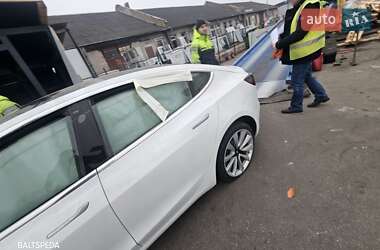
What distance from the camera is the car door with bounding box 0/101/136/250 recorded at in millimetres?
1284

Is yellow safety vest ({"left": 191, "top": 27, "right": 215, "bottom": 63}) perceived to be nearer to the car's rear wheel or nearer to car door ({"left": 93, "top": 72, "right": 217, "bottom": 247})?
the car's rear wheel

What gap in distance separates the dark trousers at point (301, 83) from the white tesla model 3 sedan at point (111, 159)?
1739mm

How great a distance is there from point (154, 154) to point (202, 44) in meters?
4.13

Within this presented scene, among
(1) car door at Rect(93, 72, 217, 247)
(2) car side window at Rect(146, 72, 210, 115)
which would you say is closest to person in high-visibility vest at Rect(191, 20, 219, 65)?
(2) car side window at Rect(146, 72, 210, 115)

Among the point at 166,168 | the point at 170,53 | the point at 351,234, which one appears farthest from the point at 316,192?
the point at 170,53

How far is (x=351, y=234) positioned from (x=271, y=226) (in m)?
0.57

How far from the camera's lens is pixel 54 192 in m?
1.41

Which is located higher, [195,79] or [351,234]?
[195,79]

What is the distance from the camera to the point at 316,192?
2.20 metres

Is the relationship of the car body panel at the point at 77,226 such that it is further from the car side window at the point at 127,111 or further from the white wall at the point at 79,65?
the white wall at the point at 79,65

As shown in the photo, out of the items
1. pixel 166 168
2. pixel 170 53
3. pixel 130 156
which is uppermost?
pixel 130 156

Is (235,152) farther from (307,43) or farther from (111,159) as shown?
(307,43)

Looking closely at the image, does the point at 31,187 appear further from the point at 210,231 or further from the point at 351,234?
the point at 351,234

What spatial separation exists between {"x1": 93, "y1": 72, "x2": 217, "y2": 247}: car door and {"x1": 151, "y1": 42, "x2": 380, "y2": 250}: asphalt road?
0.35 metres
